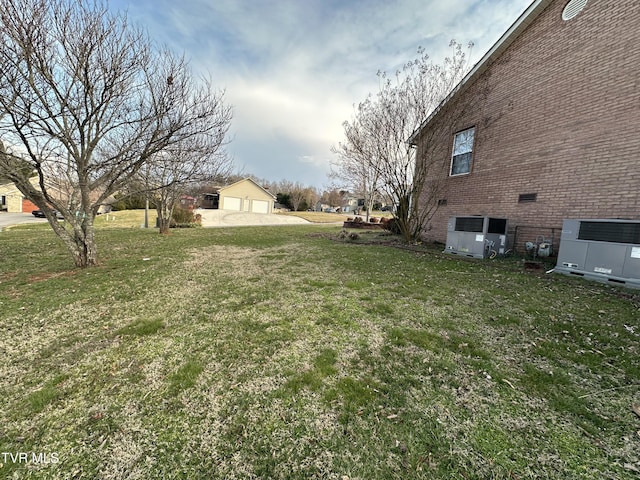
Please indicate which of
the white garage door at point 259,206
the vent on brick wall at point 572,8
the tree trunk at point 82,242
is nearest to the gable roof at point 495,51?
the vent on brick wall at point 572,8

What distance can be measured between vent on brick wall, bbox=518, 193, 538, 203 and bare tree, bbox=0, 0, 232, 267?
8700mm

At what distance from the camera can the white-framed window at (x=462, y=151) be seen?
896 cm

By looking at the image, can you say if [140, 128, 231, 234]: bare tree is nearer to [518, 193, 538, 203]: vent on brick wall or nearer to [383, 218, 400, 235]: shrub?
[518, 193, 538, 203]: vent on brick wall

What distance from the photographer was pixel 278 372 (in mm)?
2270

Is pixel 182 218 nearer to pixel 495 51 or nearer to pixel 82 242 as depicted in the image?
pixel 82 242

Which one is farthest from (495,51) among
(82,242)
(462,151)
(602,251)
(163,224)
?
(163,224)

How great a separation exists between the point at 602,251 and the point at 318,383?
597cm

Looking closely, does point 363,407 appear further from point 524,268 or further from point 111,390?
point 524,268

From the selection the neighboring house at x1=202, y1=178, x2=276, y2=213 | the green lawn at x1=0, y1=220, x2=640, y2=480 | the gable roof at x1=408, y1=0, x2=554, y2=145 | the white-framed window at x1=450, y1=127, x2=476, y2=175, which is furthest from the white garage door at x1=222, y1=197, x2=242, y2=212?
the green lawn at x1=0, y1=220, x2=640, y2=480

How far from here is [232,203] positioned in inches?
1374

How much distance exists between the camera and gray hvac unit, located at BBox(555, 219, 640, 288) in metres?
4.36

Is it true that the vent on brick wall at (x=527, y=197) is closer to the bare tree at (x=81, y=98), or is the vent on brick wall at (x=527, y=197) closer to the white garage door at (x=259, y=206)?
the bare tree at (x=81, y=98)

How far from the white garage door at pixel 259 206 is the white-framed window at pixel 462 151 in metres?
30.7

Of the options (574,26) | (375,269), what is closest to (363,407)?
(375,269)
